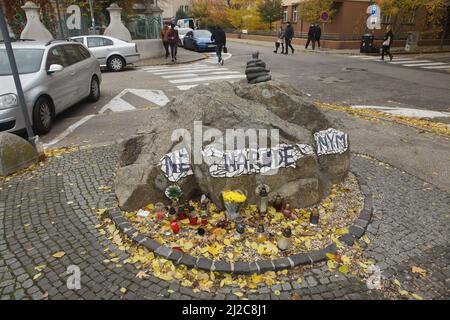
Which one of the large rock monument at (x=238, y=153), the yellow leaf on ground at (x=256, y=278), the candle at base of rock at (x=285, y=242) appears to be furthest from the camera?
the large rock monument at (x=238, y=153)

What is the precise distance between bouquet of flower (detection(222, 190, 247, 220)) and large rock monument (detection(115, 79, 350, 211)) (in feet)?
0.53

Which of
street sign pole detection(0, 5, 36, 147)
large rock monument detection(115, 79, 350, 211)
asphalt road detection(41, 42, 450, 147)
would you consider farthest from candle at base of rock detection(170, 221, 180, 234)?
asphalt road detection(41, 42, 450, 147)

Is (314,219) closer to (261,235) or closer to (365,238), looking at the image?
Answer: (365,238)

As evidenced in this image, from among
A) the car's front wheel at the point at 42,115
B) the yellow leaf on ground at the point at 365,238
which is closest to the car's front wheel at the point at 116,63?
the car's front wheel at the point at 42,115

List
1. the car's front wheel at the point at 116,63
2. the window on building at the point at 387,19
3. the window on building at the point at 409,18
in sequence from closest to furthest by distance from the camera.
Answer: the car's front wheel at the point at 116,63 → the window on building at the point at 409,18 → the window on building at the point at 387,19

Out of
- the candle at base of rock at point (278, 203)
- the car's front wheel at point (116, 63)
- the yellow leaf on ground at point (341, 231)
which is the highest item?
the car's front wheel at point (116, 63)

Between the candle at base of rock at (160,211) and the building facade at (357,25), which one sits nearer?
the candle at base of rock at (160,211)

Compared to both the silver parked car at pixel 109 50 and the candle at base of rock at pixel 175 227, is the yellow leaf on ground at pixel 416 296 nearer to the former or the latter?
the candle at base of rock at pixel 175 227

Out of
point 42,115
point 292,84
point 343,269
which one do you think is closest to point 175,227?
point 343,269

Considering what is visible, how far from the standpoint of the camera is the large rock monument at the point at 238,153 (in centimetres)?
399

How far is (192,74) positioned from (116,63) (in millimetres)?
3997

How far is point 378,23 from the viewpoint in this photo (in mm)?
26688

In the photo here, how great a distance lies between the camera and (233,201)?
3.75 meters
